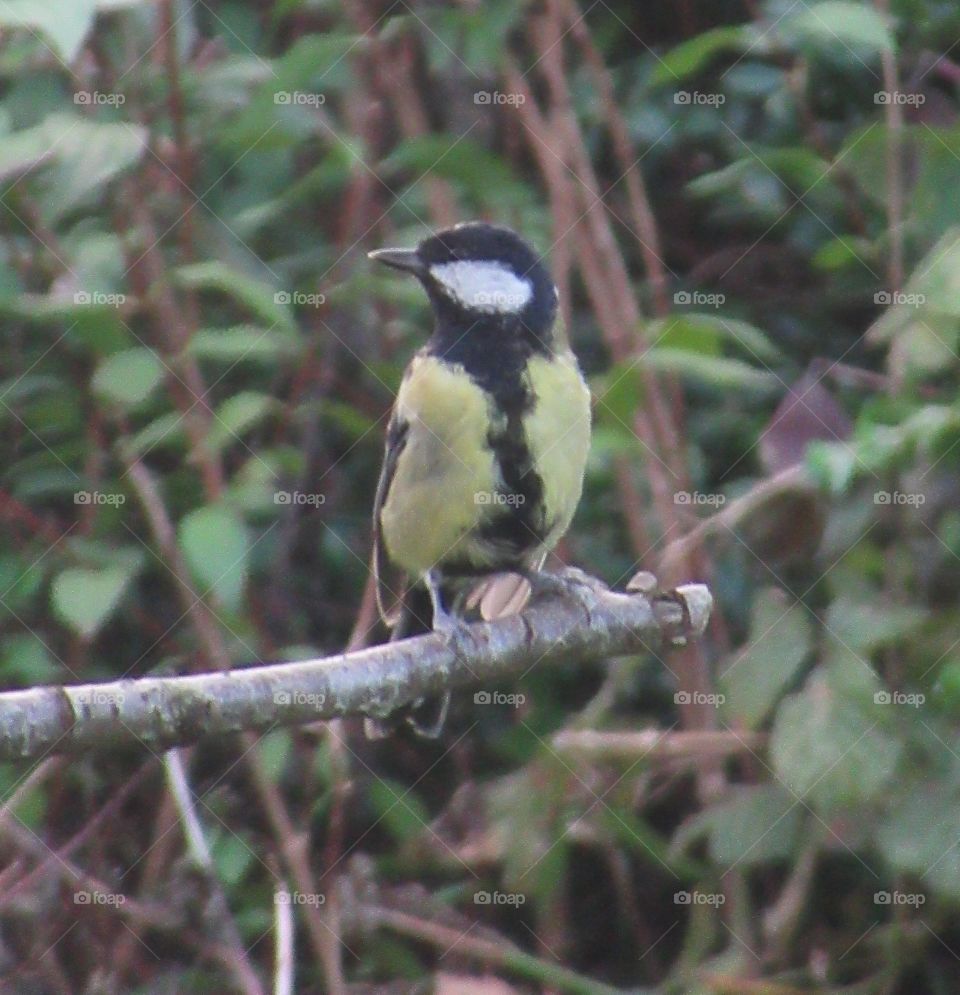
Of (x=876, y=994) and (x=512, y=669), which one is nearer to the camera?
(x=512, y=669)

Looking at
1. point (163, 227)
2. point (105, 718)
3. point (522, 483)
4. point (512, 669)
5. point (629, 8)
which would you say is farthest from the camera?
point (629, 8)

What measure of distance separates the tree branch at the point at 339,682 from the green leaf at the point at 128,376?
2.22 ft

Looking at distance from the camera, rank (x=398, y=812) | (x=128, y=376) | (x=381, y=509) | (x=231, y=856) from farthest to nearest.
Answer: (x=398, y=812), (x=231, y=856), (x=381, y=509), (x=128, y=376)

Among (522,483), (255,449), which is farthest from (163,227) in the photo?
(522,483)

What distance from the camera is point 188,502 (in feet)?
8.38

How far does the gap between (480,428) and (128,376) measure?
0.54 meters

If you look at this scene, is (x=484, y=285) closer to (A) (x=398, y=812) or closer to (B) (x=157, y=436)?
(B) (x=157, y=436)

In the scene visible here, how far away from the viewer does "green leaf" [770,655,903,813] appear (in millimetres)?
2197

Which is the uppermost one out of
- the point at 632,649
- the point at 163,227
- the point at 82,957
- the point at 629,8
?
the point at 629,8

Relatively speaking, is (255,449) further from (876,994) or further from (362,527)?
(876,994)

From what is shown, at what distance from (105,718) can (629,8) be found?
2272 mm

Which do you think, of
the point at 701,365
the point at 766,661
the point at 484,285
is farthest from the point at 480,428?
the point at 766,661

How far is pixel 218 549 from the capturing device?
7.06 ft

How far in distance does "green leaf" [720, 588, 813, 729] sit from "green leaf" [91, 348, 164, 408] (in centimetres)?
99
